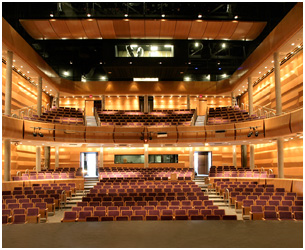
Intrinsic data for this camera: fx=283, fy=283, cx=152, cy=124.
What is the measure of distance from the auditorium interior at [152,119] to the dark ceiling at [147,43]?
3.4 inches

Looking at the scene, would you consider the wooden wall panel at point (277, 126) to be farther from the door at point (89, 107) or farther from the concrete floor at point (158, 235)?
the door at point (89, 107)

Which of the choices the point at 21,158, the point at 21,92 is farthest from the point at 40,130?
the point at 21,92

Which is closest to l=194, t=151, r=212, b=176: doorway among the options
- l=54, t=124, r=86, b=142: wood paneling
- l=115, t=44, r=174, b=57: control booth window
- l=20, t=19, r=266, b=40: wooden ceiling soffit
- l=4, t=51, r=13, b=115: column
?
l=115, t=44, r=174, b=57: control booth window

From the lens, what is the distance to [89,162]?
883 inches

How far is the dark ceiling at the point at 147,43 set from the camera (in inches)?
682

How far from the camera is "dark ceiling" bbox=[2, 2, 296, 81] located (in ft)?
56.9

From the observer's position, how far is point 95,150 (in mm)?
22484

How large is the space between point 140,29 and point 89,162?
427 inches

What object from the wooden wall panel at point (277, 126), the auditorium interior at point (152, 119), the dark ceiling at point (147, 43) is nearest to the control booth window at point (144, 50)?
the auditorium interior at point (152, 119)

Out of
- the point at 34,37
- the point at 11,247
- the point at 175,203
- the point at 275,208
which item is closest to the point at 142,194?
the point at 175,203

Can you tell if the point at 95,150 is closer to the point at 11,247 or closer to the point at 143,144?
the point at 143,144

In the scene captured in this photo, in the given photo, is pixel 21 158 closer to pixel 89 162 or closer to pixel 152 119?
pixel 89 162

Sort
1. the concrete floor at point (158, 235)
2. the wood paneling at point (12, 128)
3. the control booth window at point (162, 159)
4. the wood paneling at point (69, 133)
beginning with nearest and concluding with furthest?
the concrete floor at point (158, 235) → the wood paneling at point (12, 128) → the wood paneling at point (69, 133) → the control booth window at point (162, 159)

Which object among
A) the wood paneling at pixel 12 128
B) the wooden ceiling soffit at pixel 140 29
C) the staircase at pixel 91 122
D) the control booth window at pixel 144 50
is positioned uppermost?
the wooden ceiling soffit at pixel 140 29
